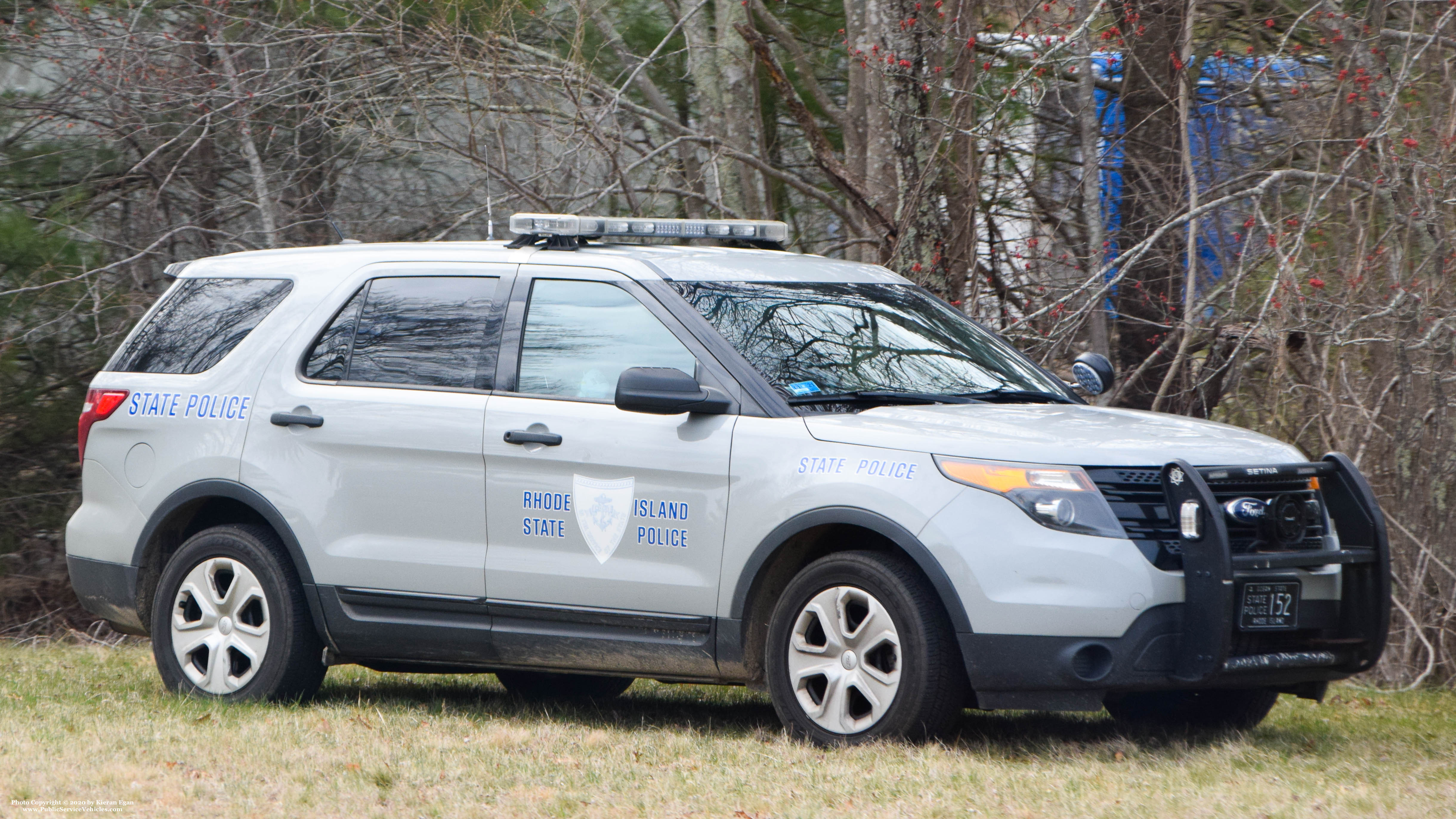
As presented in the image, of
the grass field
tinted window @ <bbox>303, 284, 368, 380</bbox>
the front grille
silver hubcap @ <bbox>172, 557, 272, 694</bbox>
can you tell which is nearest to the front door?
the grass field

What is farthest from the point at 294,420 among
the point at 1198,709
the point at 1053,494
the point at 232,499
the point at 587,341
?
the point at 1198,709

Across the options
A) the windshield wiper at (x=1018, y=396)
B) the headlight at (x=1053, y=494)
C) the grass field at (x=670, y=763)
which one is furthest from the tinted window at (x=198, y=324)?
the headlight at (x=1053, y=494)

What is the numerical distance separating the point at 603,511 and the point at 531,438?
37 cm

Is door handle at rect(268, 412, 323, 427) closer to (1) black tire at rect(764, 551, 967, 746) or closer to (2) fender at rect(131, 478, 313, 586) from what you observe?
(2) fender at rect(131, 478, 313, 586)

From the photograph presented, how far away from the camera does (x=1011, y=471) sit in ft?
17.1

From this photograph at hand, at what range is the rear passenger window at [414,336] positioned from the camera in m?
6.32

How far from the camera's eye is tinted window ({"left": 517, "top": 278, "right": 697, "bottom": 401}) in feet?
19.7

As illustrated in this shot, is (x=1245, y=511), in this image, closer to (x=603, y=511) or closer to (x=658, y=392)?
(x=658, y=392)

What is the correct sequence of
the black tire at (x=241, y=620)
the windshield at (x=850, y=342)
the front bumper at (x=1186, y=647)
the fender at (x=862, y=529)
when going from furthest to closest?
the black tire at (x=241, y=620), the windshield at (x=850, y=342), the fender at (x=862, y=529), the front bumper at (x=1186, y=647)

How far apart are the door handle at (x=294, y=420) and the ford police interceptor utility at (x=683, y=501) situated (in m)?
0.03

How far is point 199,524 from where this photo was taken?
23.1 feet

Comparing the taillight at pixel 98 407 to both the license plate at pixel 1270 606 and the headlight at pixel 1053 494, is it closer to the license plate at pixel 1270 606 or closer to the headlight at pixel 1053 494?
the headlight at pixel 1053 494

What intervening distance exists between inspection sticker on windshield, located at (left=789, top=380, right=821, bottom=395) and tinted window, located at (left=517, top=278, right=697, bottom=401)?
0.38 meters

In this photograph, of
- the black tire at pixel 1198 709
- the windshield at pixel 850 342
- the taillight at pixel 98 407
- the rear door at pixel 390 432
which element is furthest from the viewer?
the taillight at pixel 98 407
